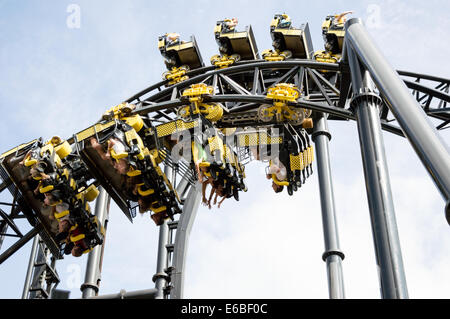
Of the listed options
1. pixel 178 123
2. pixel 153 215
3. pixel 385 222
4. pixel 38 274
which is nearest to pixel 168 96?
pixel 178 123

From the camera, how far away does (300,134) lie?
46.7 ft

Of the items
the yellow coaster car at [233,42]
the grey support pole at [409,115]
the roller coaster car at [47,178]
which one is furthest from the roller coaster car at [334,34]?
the grey support pole at [409,115]

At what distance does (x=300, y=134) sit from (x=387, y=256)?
8466 mm

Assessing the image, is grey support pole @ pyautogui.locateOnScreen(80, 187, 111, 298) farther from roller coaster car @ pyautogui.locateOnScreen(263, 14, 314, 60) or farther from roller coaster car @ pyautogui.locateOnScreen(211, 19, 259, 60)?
roller coaster car @ pyautogui.locateOnScreen(263, 14, 314, 60)

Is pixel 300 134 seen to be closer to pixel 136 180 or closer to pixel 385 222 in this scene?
pixel 136 180

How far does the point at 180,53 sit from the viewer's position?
52.9ft

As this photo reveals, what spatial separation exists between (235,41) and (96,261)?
5776mm

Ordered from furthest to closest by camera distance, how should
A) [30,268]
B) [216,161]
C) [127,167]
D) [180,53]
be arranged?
[180,53] → [30,268] → [216,161] → [127,167]

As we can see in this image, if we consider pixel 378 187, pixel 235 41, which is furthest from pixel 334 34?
pixel 378 187

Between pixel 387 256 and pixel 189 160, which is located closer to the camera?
pixel 387 256

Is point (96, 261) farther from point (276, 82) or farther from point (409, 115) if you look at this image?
point (409, 115)

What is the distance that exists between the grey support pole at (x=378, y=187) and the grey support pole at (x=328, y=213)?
4400 millimetres

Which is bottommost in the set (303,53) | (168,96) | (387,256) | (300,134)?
(387,256)

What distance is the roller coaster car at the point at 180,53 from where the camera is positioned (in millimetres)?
16078
